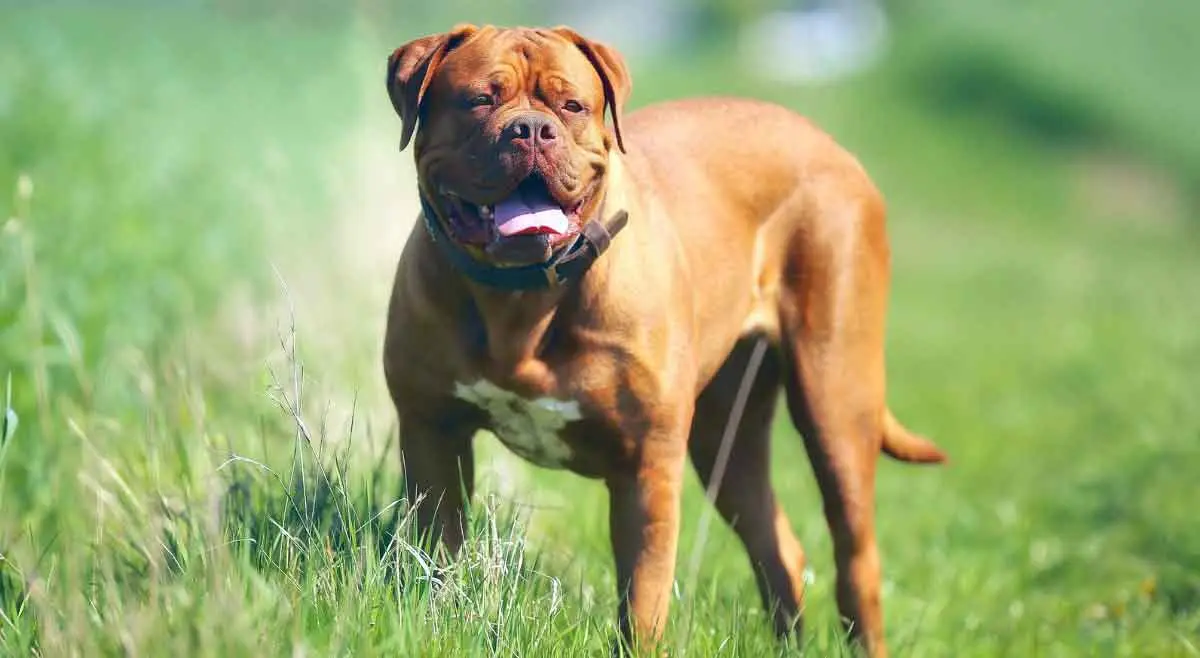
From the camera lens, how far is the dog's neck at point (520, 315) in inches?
157

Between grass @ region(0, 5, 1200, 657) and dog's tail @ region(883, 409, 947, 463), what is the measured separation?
0.54m

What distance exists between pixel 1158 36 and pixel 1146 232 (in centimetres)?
733

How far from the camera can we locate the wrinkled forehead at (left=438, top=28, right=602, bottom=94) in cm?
398

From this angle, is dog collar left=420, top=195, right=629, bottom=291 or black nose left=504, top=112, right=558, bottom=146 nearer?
black nose left=504, top=112, right=558, bottom=146

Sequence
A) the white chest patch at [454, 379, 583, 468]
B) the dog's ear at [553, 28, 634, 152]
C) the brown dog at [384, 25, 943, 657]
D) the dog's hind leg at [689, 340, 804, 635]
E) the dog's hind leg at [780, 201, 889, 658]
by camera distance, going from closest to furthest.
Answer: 1. the brown dog at [384, 25, 943, 657]
2. the white chest patch at [454, 379, 583, 468]
3. the dog's ear at [553, 28, 634, 152]
4. the dog's hind leg at [780, 201, 889, 658]
5. the dog's hind leg at [689, 340, 804, 635]

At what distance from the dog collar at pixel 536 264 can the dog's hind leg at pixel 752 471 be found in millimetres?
1151

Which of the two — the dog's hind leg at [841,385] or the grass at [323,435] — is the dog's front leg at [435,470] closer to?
the grass at [323,435]

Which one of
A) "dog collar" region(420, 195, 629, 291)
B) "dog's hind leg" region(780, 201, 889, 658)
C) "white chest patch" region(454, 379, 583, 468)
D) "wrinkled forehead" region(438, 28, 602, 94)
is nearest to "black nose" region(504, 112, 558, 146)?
"wrinkled forehead" region(438, 28, 602, 94)

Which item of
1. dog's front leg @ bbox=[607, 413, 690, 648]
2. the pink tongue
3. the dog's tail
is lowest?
the dog's tail

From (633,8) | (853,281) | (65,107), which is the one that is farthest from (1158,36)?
(633,8)

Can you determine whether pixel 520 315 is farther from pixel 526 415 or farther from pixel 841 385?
pixel 841 385

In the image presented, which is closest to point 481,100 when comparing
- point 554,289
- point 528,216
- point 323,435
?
point 528,216

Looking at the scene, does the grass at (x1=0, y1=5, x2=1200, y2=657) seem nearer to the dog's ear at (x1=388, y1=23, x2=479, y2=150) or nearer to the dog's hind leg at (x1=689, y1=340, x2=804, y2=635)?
the dog's hind leg at (x1=689, y1=340, x2=804, y2=635)

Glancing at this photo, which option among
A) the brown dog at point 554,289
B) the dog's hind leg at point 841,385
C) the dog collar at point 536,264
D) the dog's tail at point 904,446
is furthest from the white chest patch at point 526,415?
the dog's tail at point 904,446
